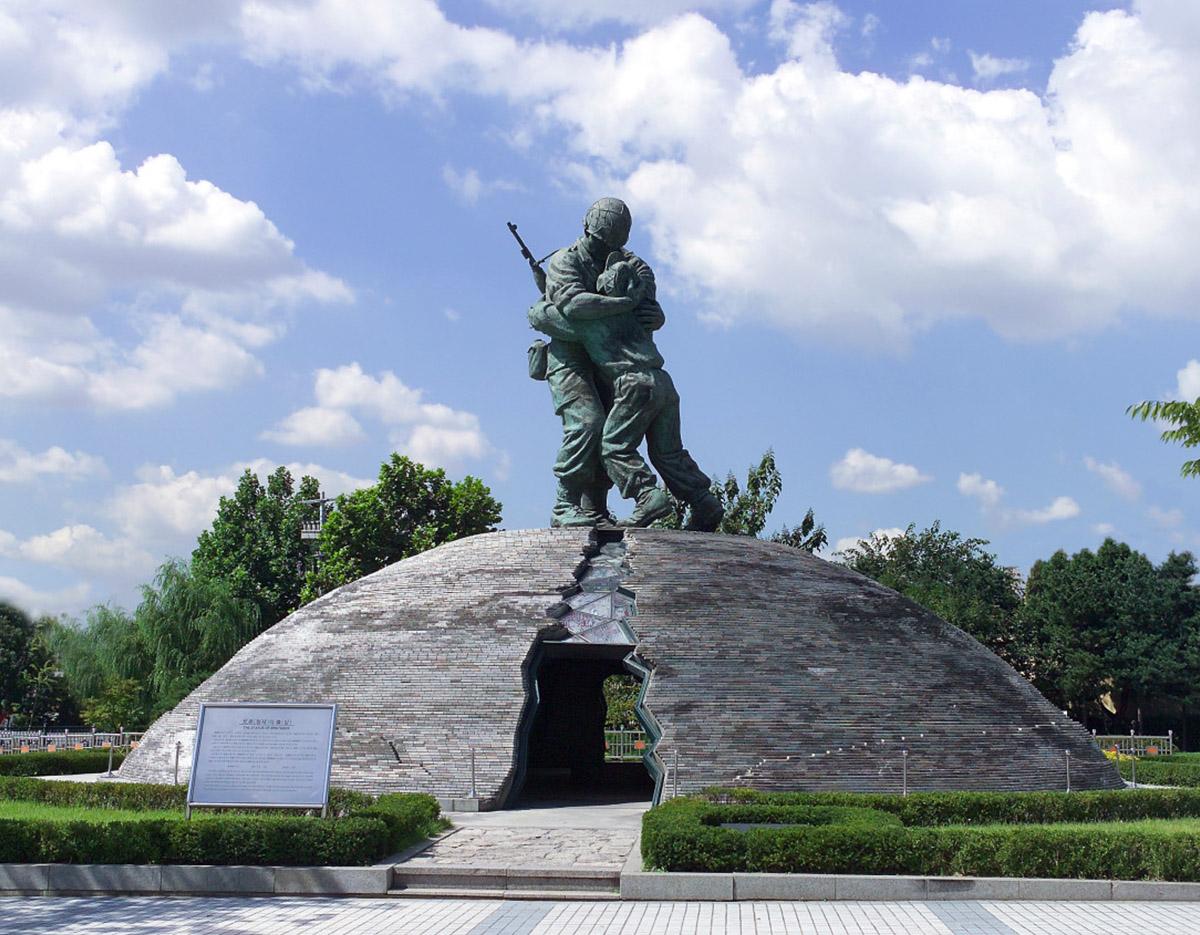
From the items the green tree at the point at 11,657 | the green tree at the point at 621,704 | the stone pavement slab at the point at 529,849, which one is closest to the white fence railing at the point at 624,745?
the green tree at the point at 621,704

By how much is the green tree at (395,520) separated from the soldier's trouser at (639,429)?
20.4 meters

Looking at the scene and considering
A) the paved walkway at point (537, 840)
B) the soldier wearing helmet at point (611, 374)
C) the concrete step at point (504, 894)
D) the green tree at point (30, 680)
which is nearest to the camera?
the concrete step at point (504, 894)

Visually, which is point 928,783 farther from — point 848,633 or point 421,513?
point 421,513

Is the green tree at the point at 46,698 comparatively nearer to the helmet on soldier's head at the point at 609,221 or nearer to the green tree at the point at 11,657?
the green tree at the point at 11,657

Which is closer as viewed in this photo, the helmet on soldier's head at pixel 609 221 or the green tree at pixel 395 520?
the helmet on soldier's head at pixel 609 221

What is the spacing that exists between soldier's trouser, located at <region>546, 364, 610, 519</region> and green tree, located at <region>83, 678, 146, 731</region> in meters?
21.9

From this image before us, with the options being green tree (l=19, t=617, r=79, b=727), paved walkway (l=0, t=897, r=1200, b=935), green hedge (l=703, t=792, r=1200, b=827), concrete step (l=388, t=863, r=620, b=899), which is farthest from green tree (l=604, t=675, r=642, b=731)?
green tree (l=19, t=617, r=79, b=727)

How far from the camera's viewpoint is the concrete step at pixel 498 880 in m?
12.8

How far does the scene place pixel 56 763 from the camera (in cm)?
2512

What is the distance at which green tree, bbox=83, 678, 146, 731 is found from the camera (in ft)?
131

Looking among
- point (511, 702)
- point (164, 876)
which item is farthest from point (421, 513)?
point (164, 876)

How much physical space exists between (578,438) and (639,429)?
1.21 metres

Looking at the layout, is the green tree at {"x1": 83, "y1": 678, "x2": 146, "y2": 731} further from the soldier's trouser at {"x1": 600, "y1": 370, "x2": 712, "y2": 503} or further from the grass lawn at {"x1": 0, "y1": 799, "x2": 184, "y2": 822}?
the grass lawn at {"x1": 0, "y1": 799, "x2": 184, "y2": 822}

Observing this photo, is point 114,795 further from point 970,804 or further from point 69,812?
point 970,804
